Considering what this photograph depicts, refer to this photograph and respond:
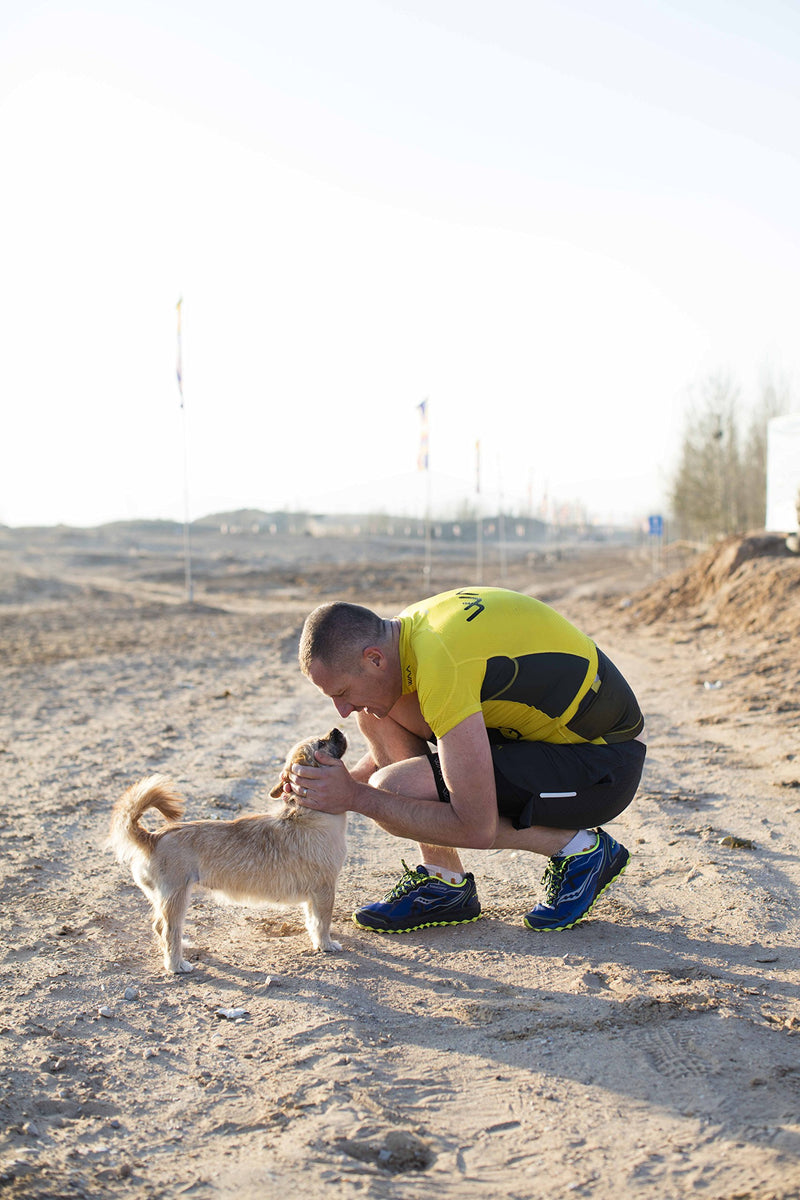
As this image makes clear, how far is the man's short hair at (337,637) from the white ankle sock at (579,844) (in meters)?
1.32

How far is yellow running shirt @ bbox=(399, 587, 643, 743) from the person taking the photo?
3541 mm

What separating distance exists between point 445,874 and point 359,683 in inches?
42.3

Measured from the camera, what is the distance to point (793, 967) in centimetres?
358

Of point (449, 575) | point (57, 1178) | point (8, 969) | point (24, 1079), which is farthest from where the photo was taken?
point (449, 575)

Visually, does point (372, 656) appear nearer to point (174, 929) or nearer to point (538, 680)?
point (538, 680)

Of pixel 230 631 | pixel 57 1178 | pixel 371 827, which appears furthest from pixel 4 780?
pixel 230 631

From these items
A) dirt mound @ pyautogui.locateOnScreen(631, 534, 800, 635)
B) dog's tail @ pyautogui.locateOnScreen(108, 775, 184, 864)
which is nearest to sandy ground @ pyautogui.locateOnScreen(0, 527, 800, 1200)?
dog's tail @ pyautogui.locateOnScreen(108, 775, 184, 864)

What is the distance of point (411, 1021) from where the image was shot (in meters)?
3.33

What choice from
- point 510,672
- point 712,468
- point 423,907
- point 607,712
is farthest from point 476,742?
point 712,468

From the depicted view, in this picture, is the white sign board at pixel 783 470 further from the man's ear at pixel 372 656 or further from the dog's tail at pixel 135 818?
the dog's tail at pixel 135 818

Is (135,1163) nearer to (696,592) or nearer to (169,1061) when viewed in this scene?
(169,1061)

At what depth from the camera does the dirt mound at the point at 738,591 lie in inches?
555

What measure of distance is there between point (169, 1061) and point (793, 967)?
7.84 feet

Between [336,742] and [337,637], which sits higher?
[337,637]
